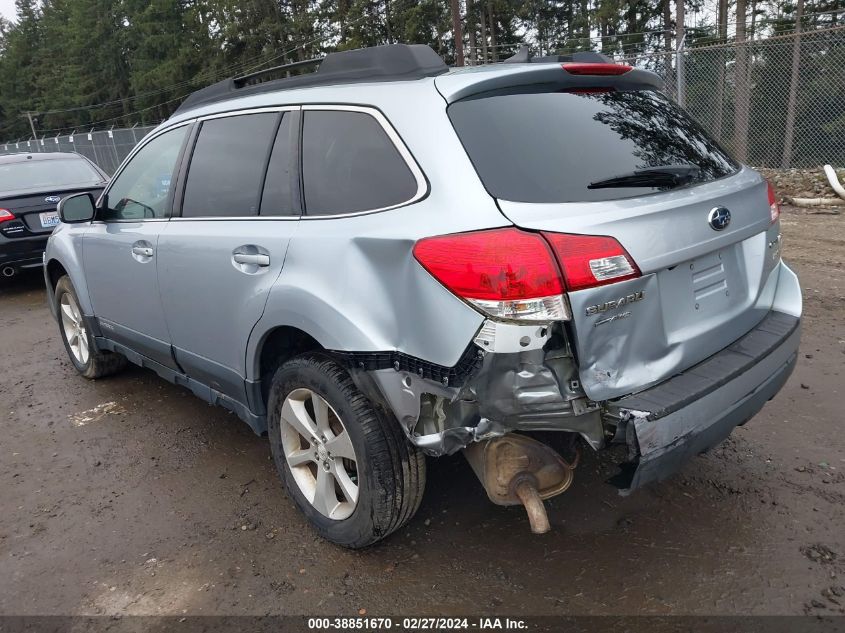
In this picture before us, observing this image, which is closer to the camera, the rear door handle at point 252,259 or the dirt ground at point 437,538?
the dirt ground at point 437,538

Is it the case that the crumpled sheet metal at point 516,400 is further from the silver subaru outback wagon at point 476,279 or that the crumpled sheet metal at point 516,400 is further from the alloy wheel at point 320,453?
the alloy wheel at point 320,453

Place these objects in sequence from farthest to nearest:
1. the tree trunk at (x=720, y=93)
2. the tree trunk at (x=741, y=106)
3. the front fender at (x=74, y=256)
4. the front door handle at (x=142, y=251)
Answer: the tree trunk at (x=741, y=106)
the tree trunk at (x=720, y=93)
the front fender at (x=74, y=256)
the front door handle at (x=142, y=251)

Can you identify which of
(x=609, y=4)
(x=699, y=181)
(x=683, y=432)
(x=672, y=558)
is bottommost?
(x=672, y=558)

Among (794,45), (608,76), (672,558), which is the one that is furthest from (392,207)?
(794,45)

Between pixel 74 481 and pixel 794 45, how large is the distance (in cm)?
1245

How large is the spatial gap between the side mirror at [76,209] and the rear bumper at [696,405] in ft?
11.8

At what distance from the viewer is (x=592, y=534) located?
2844 mm

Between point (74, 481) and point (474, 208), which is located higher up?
point (474, 208)

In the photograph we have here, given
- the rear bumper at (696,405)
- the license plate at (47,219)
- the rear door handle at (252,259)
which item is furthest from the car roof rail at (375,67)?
the license plate at (47,219)

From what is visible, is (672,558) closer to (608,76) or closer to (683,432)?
(683,432)

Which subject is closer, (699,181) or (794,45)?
(699,181)

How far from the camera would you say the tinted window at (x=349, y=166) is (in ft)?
8.02

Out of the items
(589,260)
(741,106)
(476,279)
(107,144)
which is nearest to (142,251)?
(476,279)

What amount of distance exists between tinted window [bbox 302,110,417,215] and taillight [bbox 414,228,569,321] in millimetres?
380
